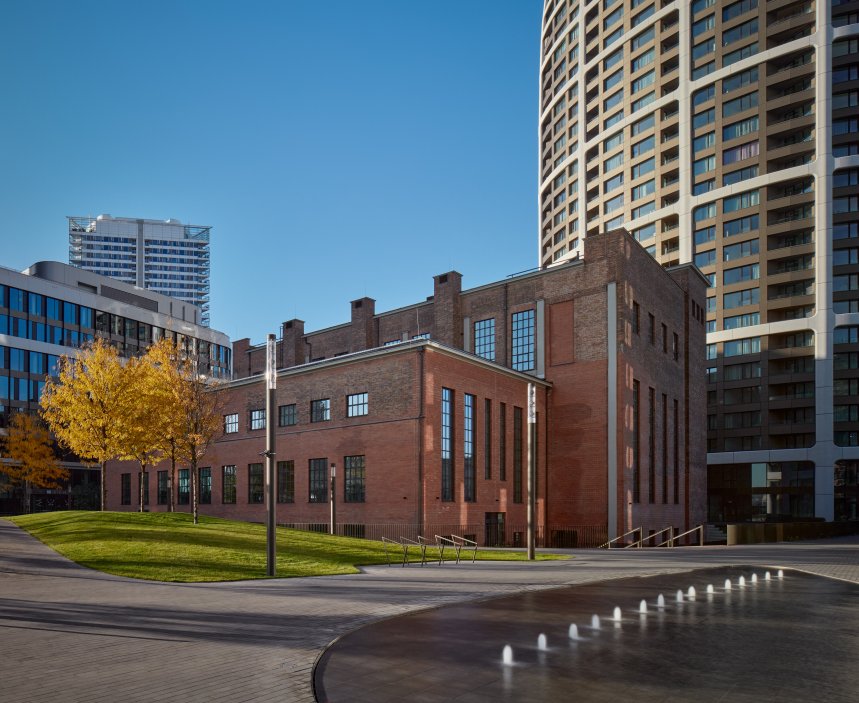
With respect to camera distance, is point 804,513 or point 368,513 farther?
point 804,513

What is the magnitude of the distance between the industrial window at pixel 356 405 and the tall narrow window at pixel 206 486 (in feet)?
46.4

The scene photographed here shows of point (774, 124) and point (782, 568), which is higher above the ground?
point (774, 124)

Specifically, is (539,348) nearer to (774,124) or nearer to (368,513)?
(368,513)

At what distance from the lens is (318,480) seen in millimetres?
38625

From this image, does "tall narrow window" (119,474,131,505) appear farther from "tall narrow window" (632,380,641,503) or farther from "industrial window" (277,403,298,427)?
"tall narrow window" (632,380,641,503)

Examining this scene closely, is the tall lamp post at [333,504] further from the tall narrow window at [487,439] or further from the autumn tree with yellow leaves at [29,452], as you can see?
the autumn tree with yellow leaves at [29,452]

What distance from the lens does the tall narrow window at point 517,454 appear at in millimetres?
39438

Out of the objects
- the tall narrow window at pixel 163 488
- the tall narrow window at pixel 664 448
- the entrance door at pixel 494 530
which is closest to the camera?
the entrance door at pixel 494 530

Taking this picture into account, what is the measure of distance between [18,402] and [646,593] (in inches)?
2748

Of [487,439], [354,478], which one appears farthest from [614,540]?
[354,478]

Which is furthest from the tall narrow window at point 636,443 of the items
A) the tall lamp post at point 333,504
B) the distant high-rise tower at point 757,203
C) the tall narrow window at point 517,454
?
the distant high-rise tower at point 757,203

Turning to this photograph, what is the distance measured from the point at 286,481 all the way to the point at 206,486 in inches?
356

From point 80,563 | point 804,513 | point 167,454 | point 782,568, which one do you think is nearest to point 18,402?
point 167,454

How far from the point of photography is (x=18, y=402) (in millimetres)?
69688
